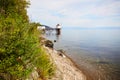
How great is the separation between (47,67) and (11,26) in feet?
15.9

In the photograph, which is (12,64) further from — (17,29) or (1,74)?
(17,29)

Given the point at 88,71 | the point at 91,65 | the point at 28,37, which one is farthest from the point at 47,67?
the point at 91,65

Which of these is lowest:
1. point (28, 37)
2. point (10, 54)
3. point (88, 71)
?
point (88, 71)

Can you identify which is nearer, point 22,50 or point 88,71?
point 22,50

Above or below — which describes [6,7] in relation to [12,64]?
above

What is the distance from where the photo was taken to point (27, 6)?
642 inches

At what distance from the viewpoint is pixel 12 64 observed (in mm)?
9125

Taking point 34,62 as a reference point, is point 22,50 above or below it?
above

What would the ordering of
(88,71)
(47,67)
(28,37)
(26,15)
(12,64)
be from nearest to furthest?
(12,64)
(28,37)
(47,67)
(26,15)
(88,71)

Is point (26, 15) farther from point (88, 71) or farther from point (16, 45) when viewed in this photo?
point (88, 71)

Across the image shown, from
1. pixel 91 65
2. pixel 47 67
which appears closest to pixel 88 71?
pixel 91 65

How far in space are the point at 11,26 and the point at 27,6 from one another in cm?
672

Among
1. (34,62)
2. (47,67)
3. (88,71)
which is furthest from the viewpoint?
(88,71)

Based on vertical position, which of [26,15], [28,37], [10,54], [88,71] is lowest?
[88,71]
